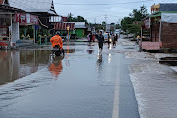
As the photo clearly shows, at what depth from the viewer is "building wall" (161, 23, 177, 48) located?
2162 centimetres

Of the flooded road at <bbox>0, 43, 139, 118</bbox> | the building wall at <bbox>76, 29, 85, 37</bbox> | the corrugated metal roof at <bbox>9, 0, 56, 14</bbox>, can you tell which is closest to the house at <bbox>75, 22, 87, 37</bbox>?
the building wall at <bbox>76, 29, 85, 37</bbox>

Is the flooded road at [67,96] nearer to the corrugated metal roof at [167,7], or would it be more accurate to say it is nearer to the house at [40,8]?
the corrugated metal roof at [167,7]

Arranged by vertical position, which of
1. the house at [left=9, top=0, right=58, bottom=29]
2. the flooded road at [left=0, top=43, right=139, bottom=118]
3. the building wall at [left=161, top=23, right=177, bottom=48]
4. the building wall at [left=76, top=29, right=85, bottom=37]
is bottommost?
the flooded road at [left=0, top=43, right=139, bottom=118]

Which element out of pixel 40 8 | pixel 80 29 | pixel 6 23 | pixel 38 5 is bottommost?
pixel 6 23

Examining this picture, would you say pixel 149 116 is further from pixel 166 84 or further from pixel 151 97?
pixel 166 84

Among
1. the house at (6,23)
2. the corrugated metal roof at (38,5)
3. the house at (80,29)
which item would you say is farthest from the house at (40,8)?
the house at (80,29)

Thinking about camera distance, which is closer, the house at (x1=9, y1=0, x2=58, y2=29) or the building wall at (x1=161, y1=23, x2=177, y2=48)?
the building wall at (x1=161, y1=23, x2=177, y2=48)

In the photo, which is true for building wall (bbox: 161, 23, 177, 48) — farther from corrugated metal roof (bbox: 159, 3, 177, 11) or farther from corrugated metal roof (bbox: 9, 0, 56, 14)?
corrugated metal roof (bbox: 9, 0, 56, 14)

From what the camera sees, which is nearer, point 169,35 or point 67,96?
point 67,96

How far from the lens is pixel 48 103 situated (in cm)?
620

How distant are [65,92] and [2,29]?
847 inches

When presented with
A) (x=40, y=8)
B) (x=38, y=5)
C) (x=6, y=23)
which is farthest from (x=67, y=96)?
(x=38, y=5)

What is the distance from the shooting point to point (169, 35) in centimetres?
2169

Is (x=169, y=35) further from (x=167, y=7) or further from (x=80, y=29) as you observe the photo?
(x=80, y=29)
